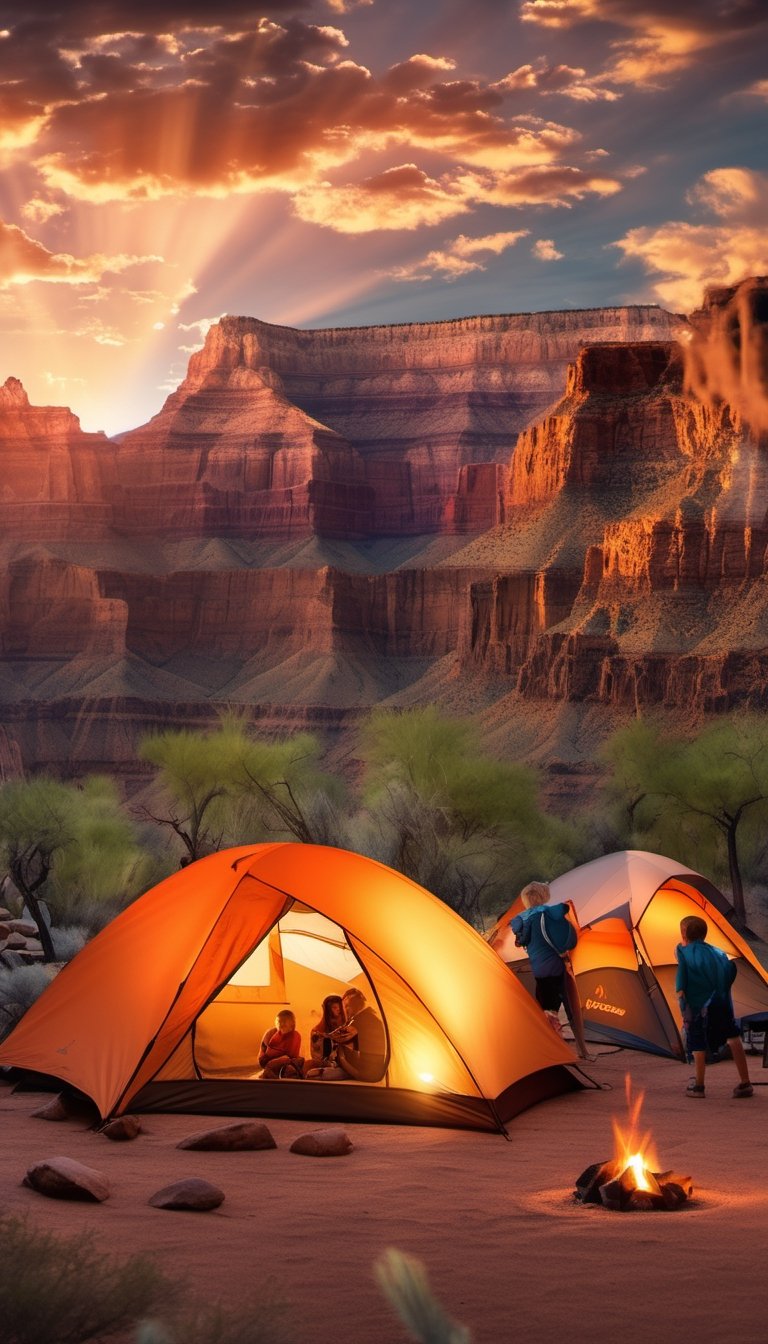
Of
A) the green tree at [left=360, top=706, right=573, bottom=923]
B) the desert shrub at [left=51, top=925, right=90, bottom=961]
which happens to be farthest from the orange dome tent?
the green tree at [left=360, top=706, right=573, bottom=923]

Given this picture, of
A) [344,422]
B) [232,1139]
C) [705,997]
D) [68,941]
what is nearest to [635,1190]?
[232,1139]

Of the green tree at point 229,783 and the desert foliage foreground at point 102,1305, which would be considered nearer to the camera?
the desert foliage foreground at point 102,1305

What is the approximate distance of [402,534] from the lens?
165m

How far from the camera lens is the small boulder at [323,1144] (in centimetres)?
1064

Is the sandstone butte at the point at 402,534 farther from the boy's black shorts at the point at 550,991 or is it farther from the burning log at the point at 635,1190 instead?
the burning log at the point at 635,1190

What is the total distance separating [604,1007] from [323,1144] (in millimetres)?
5574

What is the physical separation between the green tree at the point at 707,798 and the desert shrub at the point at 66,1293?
2647 cm

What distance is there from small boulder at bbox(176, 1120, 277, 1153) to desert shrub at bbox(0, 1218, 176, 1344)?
3722 millimetres

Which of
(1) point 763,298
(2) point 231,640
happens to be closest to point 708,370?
(1) point 763,298

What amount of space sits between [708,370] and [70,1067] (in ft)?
275

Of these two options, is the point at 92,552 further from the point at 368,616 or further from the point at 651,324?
the point at 651,324

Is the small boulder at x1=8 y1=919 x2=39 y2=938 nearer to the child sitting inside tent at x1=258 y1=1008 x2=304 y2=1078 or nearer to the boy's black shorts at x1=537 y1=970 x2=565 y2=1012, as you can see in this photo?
the boy's black shorts at x1=537 y1=970 x2=565 y2=1012

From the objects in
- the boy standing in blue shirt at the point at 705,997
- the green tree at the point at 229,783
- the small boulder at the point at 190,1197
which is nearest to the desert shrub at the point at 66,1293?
the small boulder at the point at 190,1197

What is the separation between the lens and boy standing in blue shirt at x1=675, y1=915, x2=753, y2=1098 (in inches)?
494
